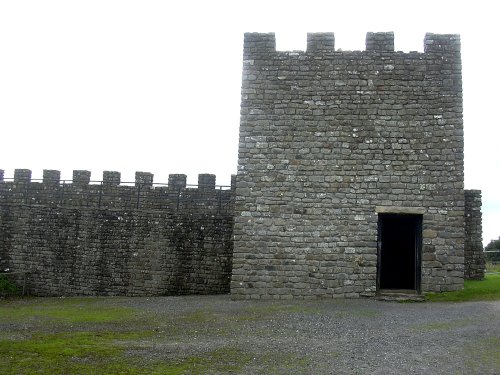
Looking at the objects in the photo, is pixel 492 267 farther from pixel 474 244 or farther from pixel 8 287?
pixel 8 287

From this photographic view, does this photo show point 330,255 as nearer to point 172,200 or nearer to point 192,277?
point 192,277

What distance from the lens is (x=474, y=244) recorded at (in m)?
13.7

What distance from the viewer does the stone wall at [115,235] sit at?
14.9 meters

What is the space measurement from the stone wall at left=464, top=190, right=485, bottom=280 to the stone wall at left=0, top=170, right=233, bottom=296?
20.6 ft

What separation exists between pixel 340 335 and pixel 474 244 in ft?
24.2

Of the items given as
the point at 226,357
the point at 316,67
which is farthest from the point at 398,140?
the point at 226,357

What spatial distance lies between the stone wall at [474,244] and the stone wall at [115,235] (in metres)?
6.28

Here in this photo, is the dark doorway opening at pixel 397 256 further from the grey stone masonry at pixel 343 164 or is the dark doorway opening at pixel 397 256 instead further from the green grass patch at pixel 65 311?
the green grass patch at pixel 65 311

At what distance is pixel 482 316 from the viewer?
9117 mm

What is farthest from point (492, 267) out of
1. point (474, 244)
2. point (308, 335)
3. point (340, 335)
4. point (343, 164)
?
point (308, 335)

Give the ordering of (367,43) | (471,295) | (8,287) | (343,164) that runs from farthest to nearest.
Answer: (8,287) < (367,43) < (343,164) < (471,295)

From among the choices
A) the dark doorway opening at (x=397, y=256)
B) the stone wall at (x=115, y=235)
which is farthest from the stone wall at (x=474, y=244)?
the stone wall at (x=115, y=235)

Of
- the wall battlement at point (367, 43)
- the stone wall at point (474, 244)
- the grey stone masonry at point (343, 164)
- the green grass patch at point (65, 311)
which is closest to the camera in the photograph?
the green grass patch at point (65, 311)

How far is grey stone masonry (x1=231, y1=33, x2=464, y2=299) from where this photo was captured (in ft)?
39.0
